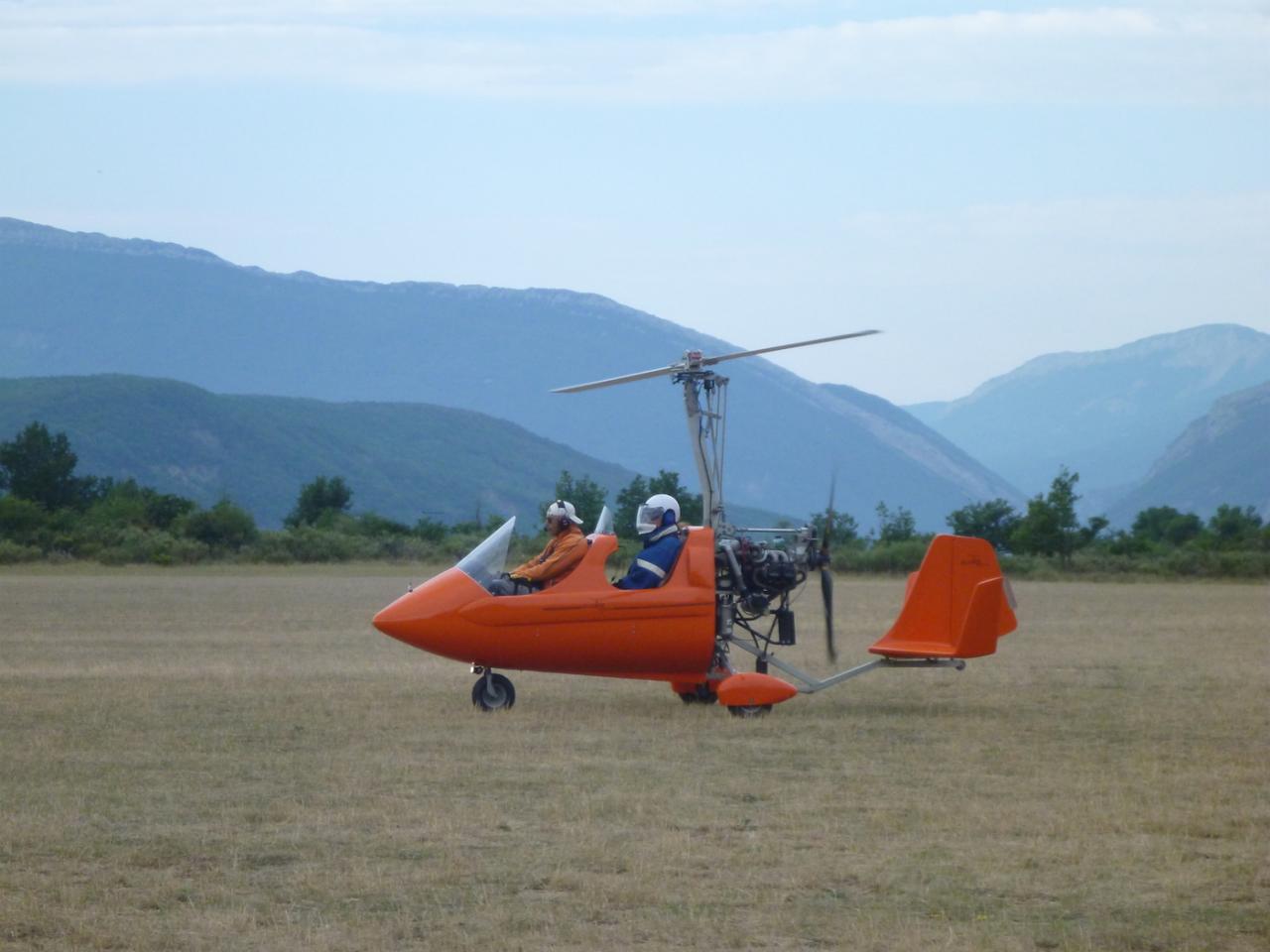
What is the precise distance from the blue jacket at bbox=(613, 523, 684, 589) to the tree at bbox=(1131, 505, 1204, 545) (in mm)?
58405

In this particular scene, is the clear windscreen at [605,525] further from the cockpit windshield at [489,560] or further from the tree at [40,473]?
the tree at [40,473]

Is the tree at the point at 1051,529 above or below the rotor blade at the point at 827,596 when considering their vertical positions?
above

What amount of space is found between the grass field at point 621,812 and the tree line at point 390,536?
1117 inches

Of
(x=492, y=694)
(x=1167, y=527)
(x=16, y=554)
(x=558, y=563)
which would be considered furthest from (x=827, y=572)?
(x=1167, y=527)

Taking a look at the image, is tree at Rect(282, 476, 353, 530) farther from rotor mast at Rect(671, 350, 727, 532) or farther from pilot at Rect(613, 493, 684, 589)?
rotor mast at Rect(671, 350, 727, 532)

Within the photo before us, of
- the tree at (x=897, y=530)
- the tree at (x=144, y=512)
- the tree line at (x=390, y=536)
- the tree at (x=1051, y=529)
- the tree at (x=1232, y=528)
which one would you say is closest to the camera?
the tree line at (x=390, y=536)

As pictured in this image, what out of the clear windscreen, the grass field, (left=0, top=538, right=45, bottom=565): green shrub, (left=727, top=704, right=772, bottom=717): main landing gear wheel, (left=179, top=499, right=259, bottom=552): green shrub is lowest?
the grass field

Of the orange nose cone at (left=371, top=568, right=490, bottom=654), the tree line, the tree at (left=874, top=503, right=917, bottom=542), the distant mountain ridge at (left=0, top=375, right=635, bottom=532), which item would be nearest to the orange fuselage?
the orange nose cone at (left=371, top=568, right=490, bottom=654)

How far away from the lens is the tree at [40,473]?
7294 centimetres

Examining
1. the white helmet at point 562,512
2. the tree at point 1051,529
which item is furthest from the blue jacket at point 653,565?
the tree at point 1051,529

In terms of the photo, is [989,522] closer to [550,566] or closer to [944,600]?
[944,600]

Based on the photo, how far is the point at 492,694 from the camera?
14023 millimetres

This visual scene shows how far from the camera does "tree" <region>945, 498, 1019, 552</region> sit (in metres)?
63.8

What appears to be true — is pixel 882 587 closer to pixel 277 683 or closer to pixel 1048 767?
pixel 277 683
